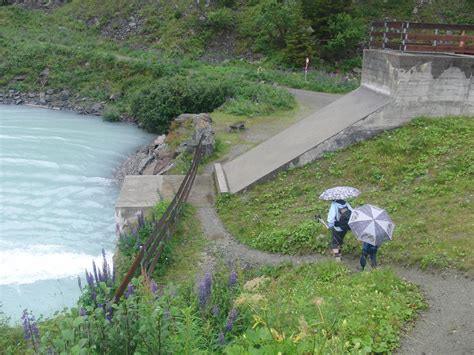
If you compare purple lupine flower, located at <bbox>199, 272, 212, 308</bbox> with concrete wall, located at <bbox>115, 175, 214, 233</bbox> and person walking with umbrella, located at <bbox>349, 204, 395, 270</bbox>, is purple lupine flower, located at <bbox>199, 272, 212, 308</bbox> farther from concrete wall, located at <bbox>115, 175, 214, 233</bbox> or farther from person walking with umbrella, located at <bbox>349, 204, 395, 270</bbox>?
concrete wall, located at <bbox>115, 175, 214, 233</bbox>

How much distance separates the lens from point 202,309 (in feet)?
19.2

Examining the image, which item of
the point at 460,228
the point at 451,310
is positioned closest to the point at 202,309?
the point at 451,310

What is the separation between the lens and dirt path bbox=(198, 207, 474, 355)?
19.5 ft

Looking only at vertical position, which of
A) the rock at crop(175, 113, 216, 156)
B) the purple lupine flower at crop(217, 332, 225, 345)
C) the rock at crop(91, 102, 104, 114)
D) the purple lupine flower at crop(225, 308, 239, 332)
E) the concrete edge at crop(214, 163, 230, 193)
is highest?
the purple lupine flower at crop(225, 308, 239, 332)

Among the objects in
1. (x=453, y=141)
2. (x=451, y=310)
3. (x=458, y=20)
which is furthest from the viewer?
(x=458, y=20)

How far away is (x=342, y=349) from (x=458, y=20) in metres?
37.6

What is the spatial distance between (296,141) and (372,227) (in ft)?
25.5

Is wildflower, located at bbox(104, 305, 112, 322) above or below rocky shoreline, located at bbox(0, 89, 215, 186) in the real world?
above

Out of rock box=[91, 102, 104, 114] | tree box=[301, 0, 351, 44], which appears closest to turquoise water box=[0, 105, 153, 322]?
rock box=[91, 102, 104, 114]

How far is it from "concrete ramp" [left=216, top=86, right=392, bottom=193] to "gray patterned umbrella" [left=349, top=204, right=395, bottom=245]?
5872mm

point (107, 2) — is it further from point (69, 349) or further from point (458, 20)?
point (69, 349)

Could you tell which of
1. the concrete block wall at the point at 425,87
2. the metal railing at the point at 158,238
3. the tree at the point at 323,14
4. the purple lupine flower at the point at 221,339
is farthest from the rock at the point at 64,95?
the purple lupine flower at the point at 221,339

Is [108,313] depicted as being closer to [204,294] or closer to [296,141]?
[204,294]

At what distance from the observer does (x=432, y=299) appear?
7.10m
